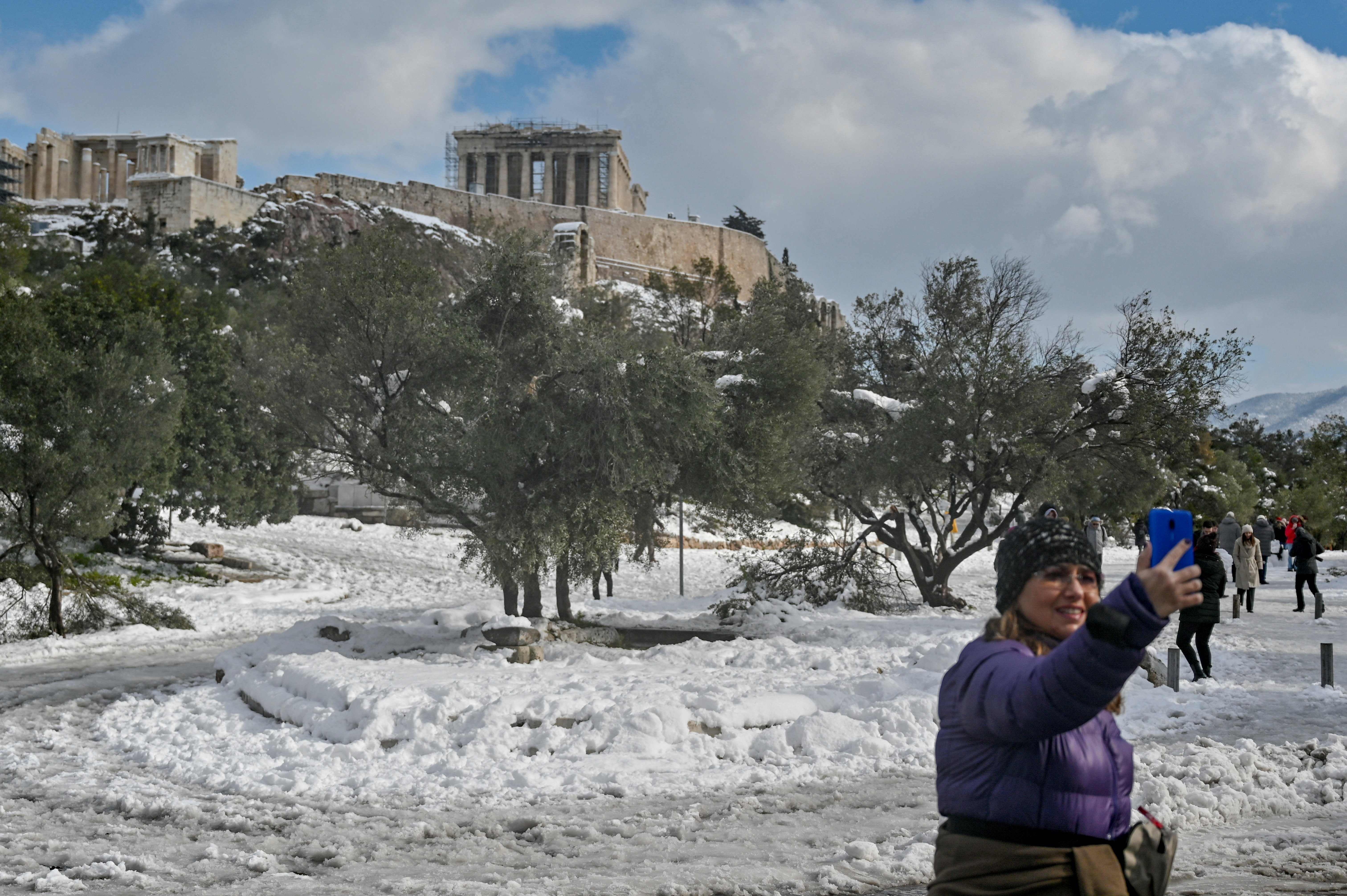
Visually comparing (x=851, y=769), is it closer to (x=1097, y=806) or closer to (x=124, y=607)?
(x=1097, y=806)

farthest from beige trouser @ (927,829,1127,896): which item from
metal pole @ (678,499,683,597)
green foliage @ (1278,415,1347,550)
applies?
green foliage @ (1278,415,1347,550)

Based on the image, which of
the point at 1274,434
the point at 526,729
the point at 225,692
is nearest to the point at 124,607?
the point at 225,692

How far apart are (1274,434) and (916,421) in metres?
55.0

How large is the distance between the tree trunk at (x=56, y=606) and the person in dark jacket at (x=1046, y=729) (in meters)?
17.5

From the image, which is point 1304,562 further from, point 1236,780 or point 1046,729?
point 1046,729

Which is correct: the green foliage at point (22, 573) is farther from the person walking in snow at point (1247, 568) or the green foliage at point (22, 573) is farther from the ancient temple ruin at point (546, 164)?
the ancient temple ruin at point (546, 164)

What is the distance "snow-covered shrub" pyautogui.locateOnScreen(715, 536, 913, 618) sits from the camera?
19000 millimetres

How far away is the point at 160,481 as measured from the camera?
69.3 ft

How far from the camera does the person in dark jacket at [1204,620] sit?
36.4 feet

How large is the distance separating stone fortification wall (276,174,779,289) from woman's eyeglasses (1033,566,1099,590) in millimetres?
62168

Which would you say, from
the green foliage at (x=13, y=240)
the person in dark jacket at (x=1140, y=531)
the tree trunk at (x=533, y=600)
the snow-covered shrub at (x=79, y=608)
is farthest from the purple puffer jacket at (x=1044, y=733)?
the green foliage at (x=13, y=240)

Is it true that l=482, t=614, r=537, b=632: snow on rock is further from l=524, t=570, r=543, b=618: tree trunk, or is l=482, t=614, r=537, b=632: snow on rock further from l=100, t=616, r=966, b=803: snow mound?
l=100, t=616, r=966, b=803: snow mound

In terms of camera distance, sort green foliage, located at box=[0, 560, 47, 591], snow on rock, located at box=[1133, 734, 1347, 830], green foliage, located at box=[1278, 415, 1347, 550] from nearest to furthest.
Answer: snow on rock, located at box=[1133, 734, 1347, 830]
green foliage, located at box=[0, 560, 47, 591]
green foliage, located at box=[1278, 415, 1347, 550]

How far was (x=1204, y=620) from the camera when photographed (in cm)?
1109
